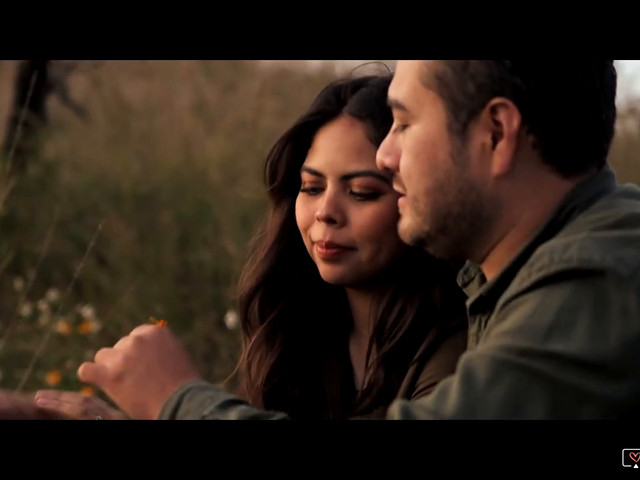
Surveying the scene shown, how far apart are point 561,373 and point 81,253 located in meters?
5.30

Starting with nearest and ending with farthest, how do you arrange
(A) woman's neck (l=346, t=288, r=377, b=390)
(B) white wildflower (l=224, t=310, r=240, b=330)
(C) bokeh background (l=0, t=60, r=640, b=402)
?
(A) woman's neck (l=346, t=288, r=377, b=390)
(B) white wildflower (l=224, t=310, r=240, b=330)
(C) bokeh background (l=0, t=60, r=640, b=402)

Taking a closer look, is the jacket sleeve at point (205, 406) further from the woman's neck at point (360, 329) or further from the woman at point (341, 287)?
the woman's neck at point (360, 329)

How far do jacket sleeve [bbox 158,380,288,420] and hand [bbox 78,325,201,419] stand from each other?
0.04 metres

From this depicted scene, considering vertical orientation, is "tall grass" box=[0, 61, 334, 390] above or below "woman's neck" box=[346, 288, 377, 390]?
above

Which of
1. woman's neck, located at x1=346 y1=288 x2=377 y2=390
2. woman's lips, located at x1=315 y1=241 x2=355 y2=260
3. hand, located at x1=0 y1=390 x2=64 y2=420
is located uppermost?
woman's lips, located at x1=315 y1=241 x2=355 y2=260

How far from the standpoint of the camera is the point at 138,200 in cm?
706

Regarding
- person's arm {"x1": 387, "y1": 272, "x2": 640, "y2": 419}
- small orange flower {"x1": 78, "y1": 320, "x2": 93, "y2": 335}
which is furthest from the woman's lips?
small orange flower {"x1": 78, "y1": 320, "x2": 93, "y2": 335}

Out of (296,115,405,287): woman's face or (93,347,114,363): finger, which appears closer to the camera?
(93,347,114,363): finger

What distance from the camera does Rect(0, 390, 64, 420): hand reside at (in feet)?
6.25

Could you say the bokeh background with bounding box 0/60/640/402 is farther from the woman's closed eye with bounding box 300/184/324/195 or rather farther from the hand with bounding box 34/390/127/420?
the hand with bounding box 34/390/127/420

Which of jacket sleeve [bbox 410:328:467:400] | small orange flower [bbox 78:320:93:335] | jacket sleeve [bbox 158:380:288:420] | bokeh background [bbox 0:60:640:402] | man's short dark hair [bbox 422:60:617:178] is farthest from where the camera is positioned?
bokeh background [bbox 0:60:640:402]
